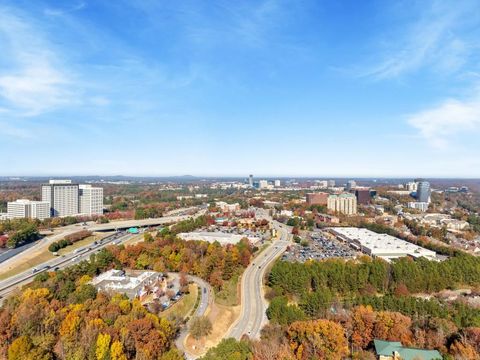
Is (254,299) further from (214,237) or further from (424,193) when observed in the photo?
(424,193)

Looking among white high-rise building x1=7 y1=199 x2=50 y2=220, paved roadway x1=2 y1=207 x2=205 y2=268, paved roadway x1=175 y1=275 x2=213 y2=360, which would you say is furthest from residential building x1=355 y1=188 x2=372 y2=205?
white high-rise building x1=7 y1=199 x2=50 y2=220

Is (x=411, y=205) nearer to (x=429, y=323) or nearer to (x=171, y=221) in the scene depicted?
(x=171, y=221)

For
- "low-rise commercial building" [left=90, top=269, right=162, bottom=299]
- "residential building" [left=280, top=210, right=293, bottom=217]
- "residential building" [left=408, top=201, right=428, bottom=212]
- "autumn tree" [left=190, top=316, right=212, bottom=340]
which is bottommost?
"autumn tree" [left=190, top=316, right=212, bottom=340]

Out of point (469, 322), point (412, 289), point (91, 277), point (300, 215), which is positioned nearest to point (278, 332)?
point (469, 322)

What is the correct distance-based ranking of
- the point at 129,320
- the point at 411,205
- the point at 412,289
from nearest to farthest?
1. the point at 129,320
2. the point at 412,289
3. the point at 411,205

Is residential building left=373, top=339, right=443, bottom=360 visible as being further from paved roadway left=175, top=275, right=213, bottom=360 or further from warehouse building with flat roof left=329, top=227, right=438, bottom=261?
warehouse building with flat roof left=329, top=227, right=438, bottom=261

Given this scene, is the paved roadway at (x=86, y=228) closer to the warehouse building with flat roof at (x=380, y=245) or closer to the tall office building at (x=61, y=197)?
the tall office building at (x=61, y=197)
